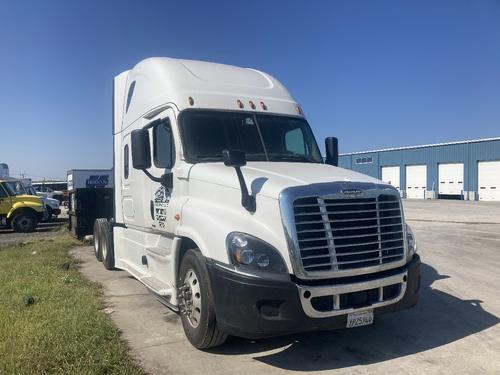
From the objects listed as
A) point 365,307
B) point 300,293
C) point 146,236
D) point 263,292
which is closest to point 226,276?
point 263,292

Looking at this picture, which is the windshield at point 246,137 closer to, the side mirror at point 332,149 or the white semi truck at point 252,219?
the white semi truck at point 252,219

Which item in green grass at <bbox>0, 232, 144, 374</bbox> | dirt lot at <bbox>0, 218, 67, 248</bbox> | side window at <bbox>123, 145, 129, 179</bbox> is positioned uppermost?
side window at <bbox>123, 145, 129, 179</bbox>

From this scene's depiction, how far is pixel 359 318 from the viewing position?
15.1 ft

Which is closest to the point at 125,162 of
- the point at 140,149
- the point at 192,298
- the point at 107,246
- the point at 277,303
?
the point at 107,246

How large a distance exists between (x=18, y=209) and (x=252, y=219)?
17660 millimetres

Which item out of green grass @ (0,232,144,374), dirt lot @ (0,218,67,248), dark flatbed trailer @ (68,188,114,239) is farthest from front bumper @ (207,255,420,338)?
dirt lot @ (0,218,67,248)

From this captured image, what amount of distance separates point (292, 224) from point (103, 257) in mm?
6738

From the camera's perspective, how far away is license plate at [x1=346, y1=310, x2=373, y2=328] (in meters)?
4.54

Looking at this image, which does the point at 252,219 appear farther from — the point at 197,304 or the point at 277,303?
the point at 197,304

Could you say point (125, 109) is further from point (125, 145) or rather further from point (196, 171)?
point (196, 171)

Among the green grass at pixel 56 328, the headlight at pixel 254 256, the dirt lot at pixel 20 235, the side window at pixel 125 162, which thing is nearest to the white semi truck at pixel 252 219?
the headlight at pixel 254 256

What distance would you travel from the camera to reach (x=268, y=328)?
4.33m

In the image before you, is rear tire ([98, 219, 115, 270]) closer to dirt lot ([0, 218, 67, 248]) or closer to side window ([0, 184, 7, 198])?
dirt lot ([0, 218, 67, 248])

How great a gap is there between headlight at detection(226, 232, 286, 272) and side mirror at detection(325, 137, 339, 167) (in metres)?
2.96
